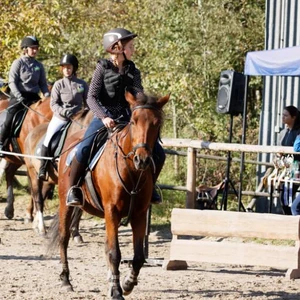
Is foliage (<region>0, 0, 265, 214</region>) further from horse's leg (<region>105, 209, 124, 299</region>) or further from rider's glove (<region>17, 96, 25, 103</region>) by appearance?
horse's leg (<region>105, 209, 124, 299</region>)

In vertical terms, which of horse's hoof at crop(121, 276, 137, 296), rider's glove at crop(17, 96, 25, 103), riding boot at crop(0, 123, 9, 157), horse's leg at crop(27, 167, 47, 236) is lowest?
horse's leg at crop(27, 167, 47, 236)

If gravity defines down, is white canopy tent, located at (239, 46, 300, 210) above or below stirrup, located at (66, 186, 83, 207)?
above

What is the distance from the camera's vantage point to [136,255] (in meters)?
9.81

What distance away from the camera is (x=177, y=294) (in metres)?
10.2

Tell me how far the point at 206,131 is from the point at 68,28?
403 cm

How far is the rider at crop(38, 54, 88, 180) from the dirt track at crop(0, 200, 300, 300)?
5.21ft

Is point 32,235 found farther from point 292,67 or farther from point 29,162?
point 292,67

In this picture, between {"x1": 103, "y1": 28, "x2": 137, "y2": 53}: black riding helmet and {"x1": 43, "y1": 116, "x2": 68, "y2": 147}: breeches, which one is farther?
{"x1": 43, "y1": 116, "x2": 68, "y2": 147}: breeches

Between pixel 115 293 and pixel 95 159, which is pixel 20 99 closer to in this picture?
pixel 95 159

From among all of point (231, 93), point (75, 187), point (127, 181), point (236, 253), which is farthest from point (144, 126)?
point (231, 93)

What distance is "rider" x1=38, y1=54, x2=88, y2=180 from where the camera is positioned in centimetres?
1474

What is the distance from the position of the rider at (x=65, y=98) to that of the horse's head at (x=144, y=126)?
549cm

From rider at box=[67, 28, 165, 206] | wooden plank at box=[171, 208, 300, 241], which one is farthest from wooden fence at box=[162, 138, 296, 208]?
rider at box=[67, 28, 165, 206]

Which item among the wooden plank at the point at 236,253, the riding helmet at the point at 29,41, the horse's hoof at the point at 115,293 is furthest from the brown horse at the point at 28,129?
the horse's hoof at the point at 115,293
